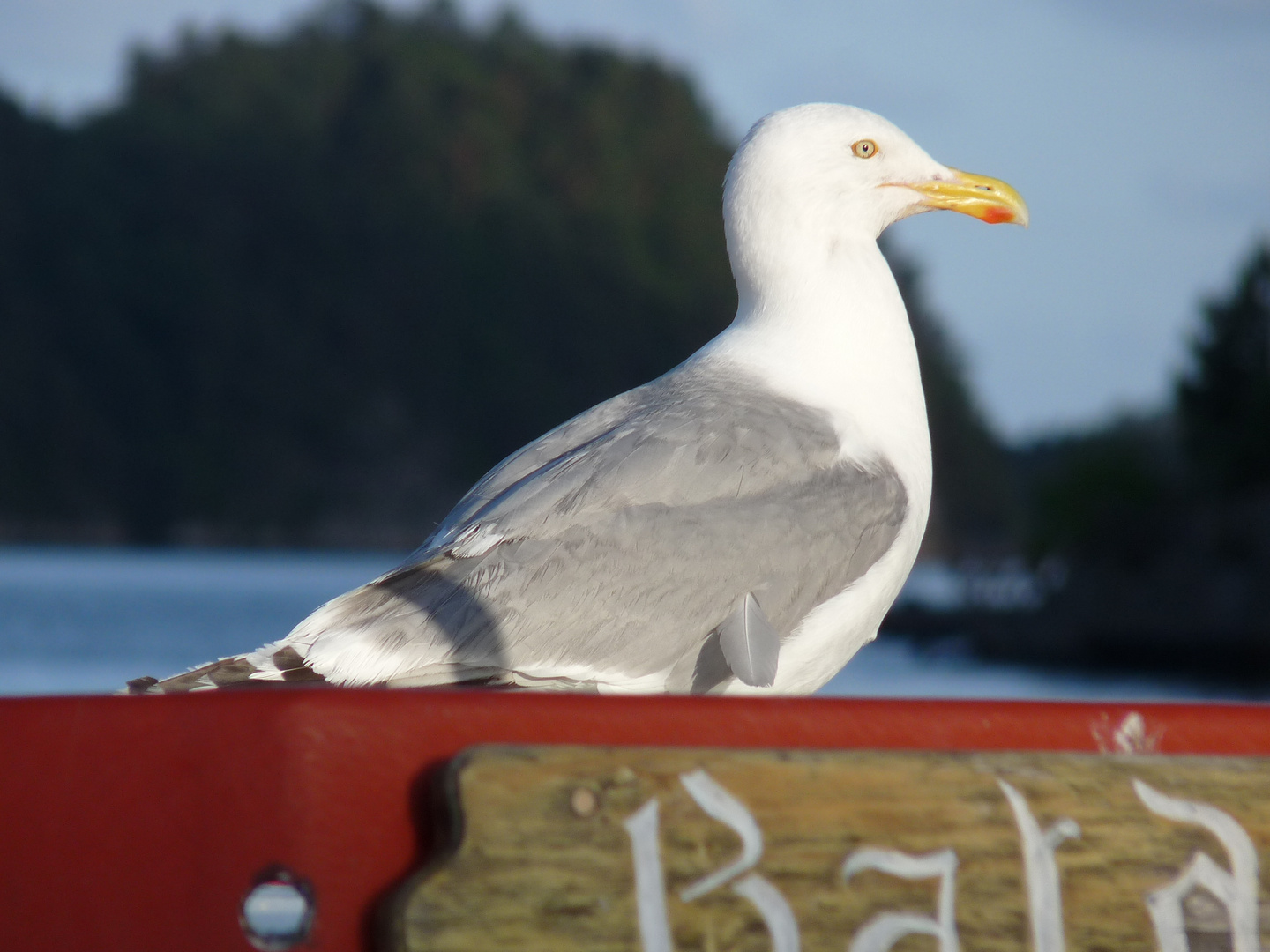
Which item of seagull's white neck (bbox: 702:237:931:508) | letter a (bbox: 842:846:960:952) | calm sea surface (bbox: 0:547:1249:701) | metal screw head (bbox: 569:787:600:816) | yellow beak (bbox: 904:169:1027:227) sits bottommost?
letter a (bbox: 842:846:960:952)

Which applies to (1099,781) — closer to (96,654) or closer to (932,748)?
(932,748)

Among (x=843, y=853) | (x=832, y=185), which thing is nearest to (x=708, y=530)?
(x=832, y=185)

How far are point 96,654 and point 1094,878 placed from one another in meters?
34.0

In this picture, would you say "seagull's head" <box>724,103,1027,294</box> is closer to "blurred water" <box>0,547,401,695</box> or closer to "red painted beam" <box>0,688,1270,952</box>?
"red painted beam" <box>0,688,1270,952</box>

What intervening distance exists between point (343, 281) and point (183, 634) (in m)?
51.1

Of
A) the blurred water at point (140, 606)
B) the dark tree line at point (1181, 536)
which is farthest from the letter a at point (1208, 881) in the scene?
the dark tree line at point (1181, 536)

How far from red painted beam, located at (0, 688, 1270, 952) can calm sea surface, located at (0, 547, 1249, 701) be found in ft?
61.2

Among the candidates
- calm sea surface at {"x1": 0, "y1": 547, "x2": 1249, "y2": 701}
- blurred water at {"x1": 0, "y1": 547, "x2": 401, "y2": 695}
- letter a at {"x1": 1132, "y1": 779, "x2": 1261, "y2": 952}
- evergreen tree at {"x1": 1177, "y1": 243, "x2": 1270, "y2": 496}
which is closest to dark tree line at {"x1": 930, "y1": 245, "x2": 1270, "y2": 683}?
evergreen tree at {"x1": 1177, "y1": 243, "x2": 1270, "y2": 496}

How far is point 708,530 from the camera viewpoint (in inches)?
109

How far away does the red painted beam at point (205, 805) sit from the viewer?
156 cm

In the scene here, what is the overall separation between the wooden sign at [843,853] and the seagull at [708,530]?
74cm

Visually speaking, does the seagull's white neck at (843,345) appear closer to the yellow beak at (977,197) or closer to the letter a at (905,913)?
the yellow beak at (977,197)

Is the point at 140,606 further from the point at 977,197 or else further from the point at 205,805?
the point at 205,805

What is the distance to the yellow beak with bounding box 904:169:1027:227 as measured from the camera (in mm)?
3598
